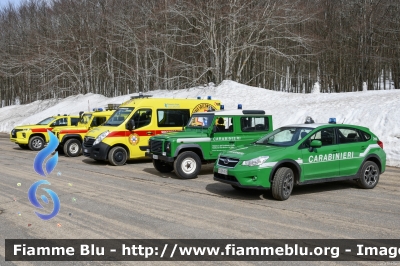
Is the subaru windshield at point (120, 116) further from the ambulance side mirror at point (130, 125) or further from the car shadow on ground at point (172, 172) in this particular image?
the car shadow on ground at point (172, 172)

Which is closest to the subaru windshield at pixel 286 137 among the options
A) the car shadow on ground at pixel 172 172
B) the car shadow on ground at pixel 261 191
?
the car shadow on ground at pixel 261 191

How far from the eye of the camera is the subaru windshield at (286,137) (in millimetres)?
8536

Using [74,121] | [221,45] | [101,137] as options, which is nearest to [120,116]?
[101,137]

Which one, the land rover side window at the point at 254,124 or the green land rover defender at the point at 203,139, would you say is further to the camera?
the land rover side window at the point at 254,124

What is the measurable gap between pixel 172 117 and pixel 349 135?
695cm

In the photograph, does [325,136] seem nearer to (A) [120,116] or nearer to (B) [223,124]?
(B) [223,124]

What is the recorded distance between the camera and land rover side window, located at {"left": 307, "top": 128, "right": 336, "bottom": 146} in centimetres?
862

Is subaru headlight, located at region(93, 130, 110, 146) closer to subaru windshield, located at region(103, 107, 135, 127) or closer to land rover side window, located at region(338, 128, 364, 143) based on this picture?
subaru windshield, located at region(103, 107, 135, 127)

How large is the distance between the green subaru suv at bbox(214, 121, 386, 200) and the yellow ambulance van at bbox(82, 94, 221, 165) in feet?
18.6

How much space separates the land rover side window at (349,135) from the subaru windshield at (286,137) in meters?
0.89

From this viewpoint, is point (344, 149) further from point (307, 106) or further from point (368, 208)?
point (307, 106)

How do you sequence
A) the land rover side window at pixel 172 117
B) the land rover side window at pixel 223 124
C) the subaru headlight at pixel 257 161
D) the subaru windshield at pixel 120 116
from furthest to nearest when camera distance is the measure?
the land rover side window at pixel 172 117
the subaru windshield at pixel 120 116
the land rover side window at pixel 223 124
the subaru headlight at pixel 257 161

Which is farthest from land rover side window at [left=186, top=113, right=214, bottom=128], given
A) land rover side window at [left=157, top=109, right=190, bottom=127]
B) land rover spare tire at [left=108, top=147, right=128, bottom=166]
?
land rover spare tire at [left=108, top=147, right=128, bottom=166]

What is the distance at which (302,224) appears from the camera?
20.7 ft
